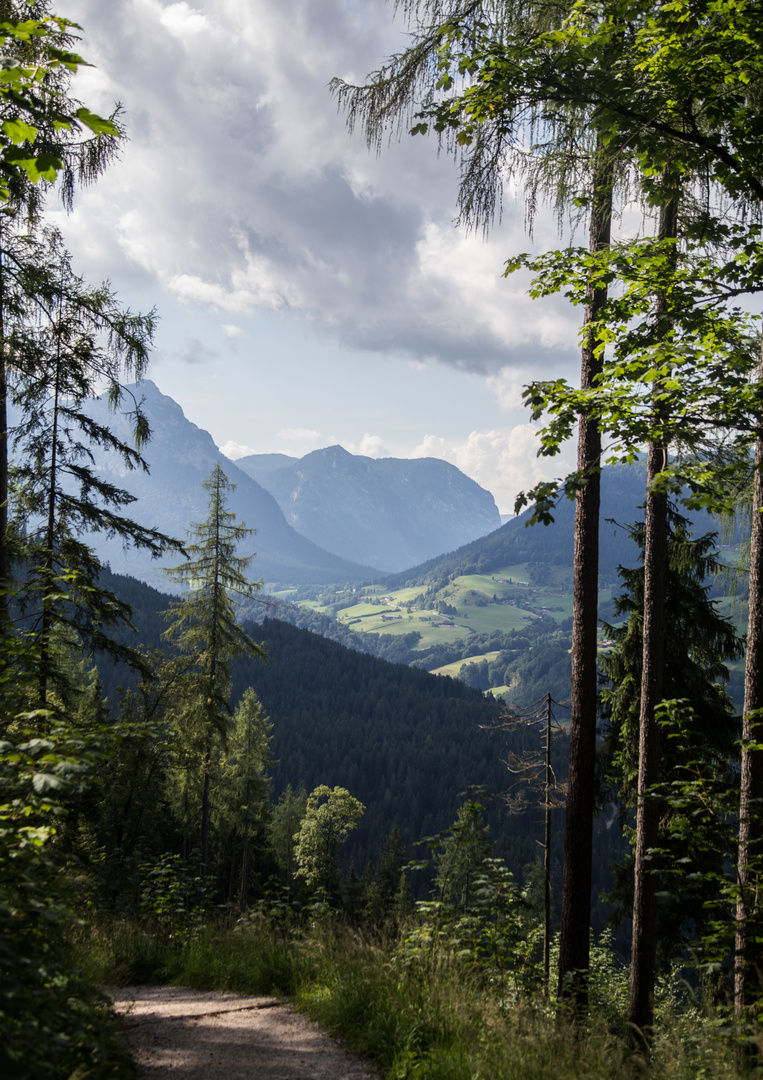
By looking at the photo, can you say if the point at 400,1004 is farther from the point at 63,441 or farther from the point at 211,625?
the point at 211,625

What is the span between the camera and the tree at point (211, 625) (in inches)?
669

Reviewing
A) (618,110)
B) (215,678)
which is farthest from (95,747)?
(215,678)

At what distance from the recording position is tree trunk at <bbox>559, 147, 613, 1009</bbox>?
656 centimetres

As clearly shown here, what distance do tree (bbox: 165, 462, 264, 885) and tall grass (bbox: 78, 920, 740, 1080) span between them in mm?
10337

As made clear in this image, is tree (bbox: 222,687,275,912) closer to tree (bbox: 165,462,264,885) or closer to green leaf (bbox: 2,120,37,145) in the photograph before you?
tree (bbox: 165,462,264,885)

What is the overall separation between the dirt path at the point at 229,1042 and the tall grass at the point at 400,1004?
19 cm

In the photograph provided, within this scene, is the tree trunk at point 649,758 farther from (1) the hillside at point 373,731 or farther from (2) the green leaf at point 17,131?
(1) the hillside at point 373,731

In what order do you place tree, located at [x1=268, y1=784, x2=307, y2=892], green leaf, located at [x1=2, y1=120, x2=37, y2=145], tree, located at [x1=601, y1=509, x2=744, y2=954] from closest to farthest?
green leaf, located at [x1=2, y1=120, x2=37, y2=145], tree, located at [x1=601, y1=509, x2=744, y2=954], tree, located at [x1=268, y1=784, x2=307, y2=892]

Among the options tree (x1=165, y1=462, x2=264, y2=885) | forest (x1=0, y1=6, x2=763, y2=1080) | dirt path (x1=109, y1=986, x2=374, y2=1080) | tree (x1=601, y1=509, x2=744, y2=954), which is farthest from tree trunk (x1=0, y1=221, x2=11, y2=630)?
tree (x1=601, y1=509, x2=744, y2=954)

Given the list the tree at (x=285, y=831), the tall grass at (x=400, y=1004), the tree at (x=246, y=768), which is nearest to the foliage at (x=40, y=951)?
the tall grass at (x=400, y=1004)

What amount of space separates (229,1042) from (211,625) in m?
14.2

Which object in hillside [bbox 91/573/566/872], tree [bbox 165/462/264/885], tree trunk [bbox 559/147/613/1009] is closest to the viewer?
tree trunk [bbox 559/147/613/1009]

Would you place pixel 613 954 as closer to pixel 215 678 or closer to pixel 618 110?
pixel 215 678

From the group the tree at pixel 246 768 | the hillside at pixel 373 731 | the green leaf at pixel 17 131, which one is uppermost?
the green leaf at pixel 17 131
